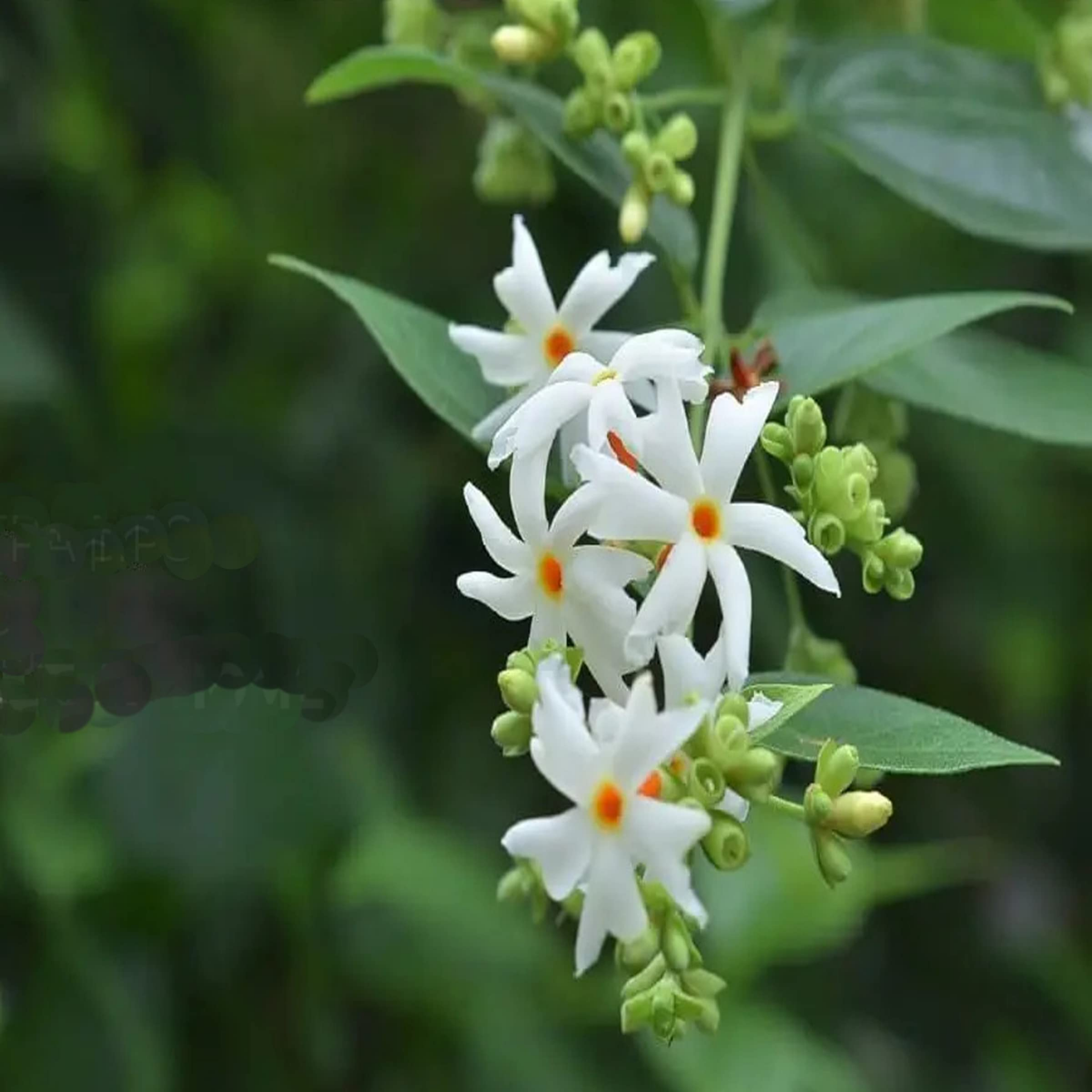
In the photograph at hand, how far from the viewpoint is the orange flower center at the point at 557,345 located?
89cm

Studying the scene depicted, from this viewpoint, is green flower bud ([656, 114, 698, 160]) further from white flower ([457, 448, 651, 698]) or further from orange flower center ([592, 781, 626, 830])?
orange flower center ([592, 781, 626, 830])

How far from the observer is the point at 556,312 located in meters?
0.90

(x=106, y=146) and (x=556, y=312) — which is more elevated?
(x=556, y=312)

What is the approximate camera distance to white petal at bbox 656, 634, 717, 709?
691 millimetres

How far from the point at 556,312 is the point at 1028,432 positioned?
256mm

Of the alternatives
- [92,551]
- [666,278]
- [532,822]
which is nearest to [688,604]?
[532,822]

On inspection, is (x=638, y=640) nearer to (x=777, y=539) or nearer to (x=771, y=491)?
(x=777, y=539)

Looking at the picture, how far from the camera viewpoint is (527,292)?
0.89 m

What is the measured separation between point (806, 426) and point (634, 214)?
248 mm

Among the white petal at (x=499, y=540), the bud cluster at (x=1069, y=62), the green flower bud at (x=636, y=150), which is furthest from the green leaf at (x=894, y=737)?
the bud cluster at (x=1069, y=62)

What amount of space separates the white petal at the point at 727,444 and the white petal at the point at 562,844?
0.15m

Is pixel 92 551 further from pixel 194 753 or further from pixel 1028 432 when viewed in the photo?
pixel 1028 432

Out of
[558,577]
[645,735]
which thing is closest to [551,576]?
[558,577]

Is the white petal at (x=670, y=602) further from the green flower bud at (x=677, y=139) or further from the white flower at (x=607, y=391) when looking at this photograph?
the green flower bud at (x=677, y=139)
